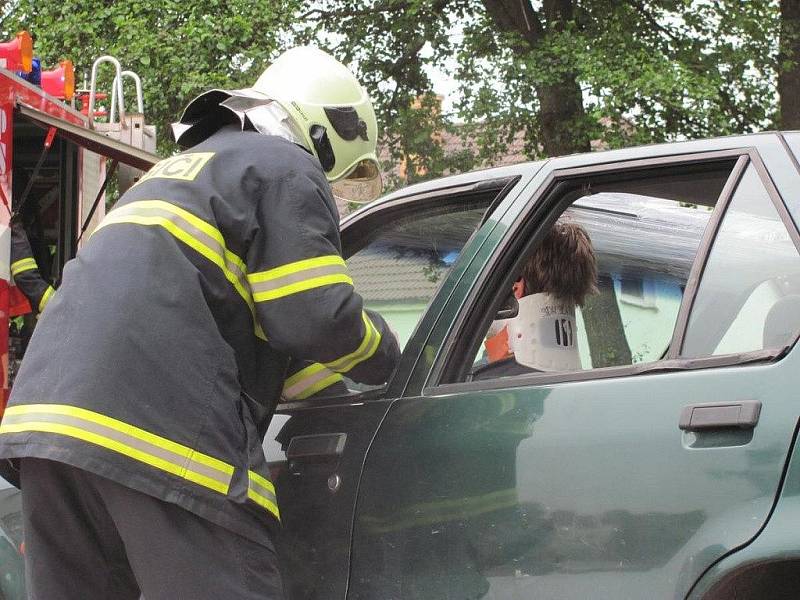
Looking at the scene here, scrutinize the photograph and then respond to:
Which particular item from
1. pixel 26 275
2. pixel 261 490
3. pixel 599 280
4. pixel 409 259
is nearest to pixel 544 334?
pixel 599 280

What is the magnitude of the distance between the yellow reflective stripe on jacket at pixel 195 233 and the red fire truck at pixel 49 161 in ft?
8.91

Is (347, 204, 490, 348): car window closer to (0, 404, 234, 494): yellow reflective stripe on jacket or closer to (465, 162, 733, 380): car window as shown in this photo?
(465, 162, 733, 380): car window

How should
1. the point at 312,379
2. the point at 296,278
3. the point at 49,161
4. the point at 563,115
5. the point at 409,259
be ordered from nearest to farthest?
the point at 296,278 < the point at 312,379 < the point at 409,259 < the point at 49,161 < the point at 563,115

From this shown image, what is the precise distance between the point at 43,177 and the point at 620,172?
4.65 metres

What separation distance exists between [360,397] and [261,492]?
17.0 inches

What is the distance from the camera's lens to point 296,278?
2137 mm

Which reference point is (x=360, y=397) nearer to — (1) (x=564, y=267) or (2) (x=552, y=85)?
(1) (x=564, y=267)

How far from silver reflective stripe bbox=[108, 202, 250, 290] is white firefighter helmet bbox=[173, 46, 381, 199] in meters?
0.30

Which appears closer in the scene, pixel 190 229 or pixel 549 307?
pixel 190 229

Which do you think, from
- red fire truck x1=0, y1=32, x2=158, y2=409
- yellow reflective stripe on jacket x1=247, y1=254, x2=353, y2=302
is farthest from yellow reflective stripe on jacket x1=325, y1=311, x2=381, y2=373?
red fire truck x1=0, y1=32, x2=158, y2=409

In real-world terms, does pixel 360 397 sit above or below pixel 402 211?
below

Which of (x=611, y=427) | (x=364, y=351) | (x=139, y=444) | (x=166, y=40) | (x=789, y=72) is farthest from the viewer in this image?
(x=789, y=72)

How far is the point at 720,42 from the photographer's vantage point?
10.2 m

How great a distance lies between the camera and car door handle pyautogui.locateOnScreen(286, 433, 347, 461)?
95.3 inches
